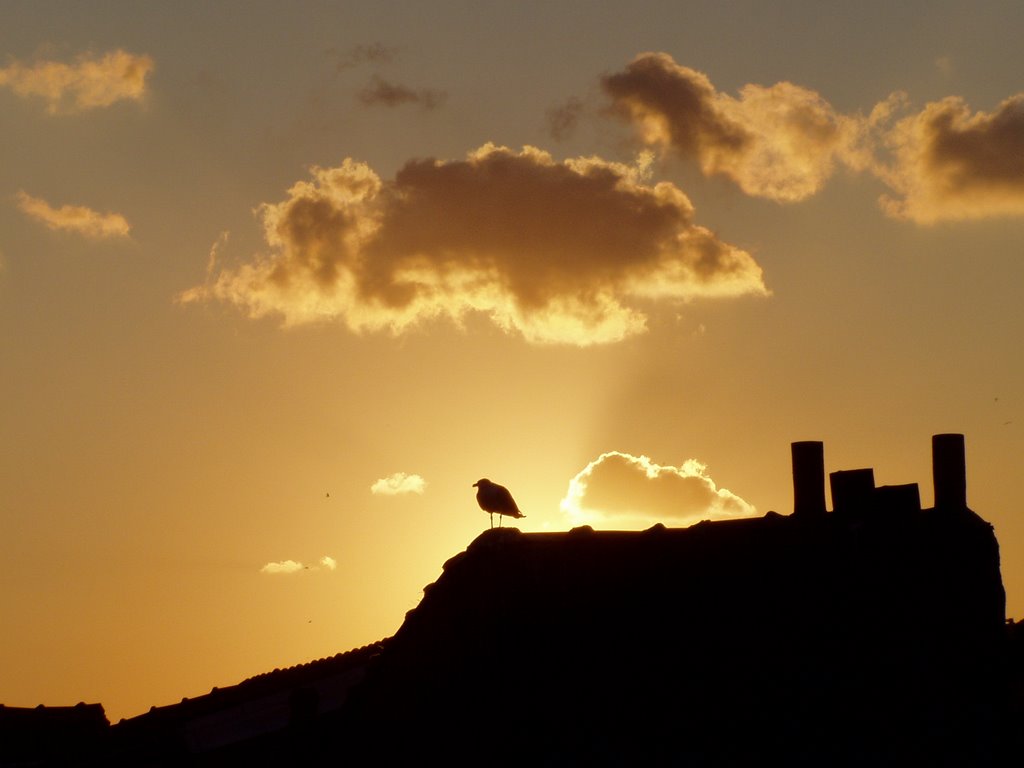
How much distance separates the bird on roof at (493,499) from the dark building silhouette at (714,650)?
605 cm

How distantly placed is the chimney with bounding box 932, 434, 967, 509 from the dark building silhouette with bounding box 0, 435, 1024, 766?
0.16 metres

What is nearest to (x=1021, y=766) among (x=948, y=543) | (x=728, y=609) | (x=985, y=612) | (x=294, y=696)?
(x=985, y=612)

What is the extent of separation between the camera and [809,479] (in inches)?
532

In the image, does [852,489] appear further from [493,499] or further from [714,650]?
[493,499]

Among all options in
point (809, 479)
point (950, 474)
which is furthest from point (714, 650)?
point (950, 474)

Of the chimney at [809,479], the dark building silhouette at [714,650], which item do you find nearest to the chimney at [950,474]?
the dark building silhouette at [714,650]

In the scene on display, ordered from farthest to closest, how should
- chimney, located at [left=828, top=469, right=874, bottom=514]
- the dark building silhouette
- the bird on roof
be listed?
the bird on roof
chimney, located at [left=828, top=469, right=874, bottom=514]
the dark building silhouette

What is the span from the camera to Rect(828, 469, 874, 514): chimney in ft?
43.4

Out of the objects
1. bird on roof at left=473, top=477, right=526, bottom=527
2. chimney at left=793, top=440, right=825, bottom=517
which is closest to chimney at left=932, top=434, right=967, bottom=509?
→ chimney at left=793, top=440, right=825, bottom=517

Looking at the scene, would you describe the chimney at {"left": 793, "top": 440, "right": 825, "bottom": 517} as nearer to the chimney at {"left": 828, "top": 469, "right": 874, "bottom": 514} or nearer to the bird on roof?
the chimney at {"left": 828, "top": 469, "right": 874, "bottom": 514}

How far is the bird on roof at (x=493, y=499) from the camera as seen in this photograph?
1897cm

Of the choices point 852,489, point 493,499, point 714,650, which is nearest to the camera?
point 714,650

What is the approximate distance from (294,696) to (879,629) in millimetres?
7371

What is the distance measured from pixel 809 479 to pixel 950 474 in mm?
1642
